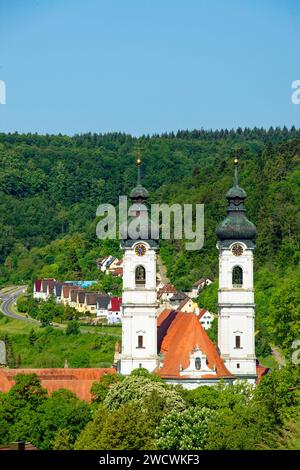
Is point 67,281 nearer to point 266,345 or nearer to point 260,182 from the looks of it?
point 260,182

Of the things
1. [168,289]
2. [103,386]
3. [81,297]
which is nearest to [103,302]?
[81,297]

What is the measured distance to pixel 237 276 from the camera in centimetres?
6675

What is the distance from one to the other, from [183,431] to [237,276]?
16.6 meters

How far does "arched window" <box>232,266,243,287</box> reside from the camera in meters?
66.5

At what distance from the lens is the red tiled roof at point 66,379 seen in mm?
65562

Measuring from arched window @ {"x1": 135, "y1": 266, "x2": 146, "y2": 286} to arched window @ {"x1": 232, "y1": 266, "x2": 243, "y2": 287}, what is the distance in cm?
362

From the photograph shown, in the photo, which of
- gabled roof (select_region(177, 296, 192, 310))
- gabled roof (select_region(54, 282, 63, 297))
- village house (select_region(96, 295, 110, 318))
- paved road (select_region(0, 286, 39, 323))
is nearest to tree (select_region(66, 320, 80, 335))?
gabled roof (select_region(177, 296, 192, 310))

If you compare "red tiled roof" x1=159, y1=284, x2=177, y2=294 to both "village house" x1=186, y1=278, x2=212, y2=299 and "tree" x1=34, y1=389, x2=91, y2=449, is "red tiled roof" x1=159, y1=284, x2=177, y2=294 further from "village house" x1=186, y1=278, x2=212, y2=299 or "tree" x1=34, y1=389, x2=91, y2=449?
"tree" x1=34, y1=389, x2=91, y2=449

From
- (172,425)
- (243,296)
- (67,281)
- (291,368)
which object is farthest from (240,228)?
(67,281)

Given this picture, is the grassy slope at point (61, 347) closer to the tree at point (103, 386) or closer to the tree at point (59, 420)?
the tree at point (103, 386)

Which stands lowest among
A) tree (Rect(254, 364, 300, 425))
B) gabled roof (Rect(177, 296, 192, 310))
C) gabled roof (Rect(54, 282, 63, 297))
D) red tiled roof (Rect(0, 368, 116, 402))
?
tree (Rect(254, 364, 300, 425))

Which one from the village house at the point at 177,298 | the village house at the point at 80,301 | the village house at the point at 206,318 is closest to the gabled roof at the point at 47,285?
the village house at the point at 80,301

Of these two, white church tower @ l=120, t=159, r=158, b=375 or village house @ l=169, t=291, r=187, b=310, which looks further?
village house @ l=169, t=291, r=187, b=310
